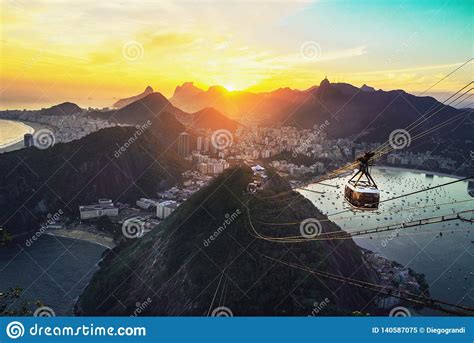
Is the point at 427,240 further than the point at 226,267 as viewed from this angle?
Yes

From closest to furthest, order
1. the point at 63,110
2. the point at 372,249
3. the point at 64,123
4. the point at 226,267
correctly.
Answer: the point at 226,267
the point at 372,249
the point at 64,123
the point at 63,110

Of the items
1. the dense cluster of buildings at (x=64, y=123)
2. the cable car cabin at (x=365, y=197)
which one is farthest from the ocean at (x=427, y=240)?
the dense cluster of buildings at (x=64, y=123)

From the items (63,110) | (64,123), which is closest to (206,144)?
(64,123)

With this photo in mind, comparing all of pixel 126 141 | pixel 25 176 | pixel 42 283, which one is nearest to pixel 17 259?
pixel 42 283

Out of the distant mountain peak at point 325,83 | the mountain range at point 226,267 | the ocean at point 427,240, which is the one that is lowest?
the ocean at point 427,240

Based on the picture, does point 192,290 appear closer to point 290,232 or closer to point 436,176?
point 290,232

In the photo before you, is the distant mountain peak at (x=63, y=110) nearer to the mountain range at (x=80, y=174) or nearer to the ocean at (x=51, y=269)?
the mountain range at (x=80, y=174)

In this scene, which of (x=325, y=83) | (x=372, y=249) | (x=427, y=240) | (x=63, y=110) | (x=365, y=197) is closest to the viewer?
(x=365, y=197)

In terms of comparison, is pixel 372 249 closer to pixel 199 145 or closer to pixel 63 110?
pixel 199 145
